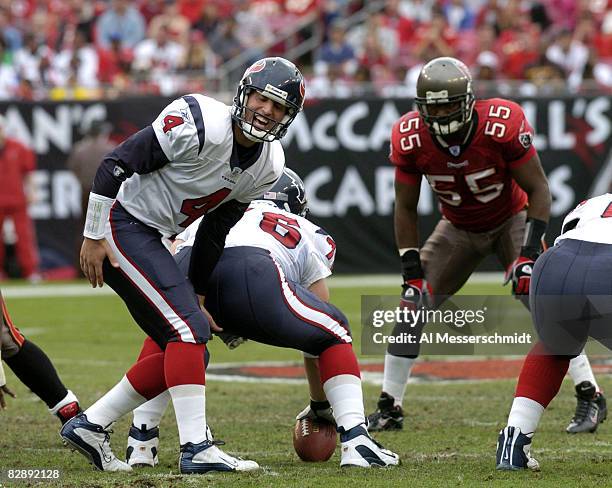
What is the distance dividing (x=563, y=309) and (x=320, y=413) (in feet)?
4.14

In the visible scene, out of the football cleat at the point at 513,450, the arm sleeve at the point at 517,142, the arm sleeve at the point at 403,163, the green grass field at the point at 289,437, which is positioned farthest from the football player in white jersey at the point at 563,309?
the arm sleeve at the point at 403,163

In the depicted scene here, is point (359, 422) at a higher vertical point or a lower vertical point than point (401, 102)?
lower

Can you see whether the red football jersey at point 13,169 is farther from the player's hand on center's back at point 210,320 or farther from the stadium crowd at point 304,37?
the player's hand on center's back at point 210,320

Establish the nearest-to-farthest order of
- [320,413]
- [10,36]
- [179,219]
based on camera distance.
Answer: [179,219], [320,413], [10,36]

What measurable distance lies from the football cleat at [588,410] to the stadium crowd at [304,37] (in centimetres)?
904

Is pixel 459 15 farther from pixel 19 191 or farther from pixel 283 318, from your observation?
pixel 283 318

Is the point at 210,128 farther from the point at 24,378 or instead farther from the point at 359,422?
the point at 24,378

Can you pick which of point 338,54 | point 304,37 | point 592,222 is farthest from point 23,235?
point 592,222

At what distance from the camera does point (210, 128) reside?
459 centimetres

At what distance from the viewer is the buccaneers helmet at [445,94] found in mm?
5664

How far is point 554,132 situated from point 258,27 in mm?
4815

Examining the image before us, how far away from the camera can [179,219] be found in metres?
4.82

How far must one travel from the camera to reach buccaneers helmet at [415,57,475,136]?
5.66m

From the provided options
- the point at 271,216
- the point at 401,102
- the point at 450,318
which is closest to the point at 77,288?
the point at 401,102
